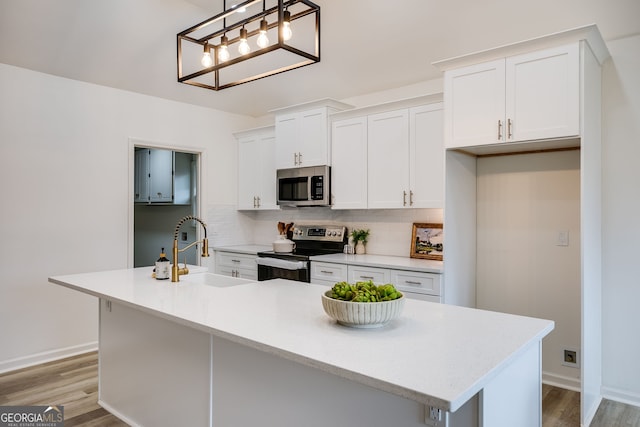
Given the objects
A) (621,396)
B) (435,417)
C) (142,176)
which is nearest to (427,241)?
(621,396)

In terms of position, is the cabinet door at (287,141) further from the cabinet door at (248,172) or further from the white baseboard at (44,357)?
the white baseboard at (44,357)

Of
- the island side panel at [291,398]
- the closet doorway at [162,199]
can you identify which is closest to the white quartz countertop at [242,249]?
the closet doorway at [162,199]

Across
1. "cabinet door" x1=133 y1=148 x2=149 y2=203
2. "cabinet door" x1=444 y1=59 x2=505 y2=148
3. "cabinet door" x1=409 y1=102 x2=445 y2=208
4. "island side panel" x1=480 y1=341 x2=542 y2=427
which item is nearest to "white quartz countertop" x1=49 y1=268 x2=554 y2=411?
"island side panel" x1=480 y1=341 x2=542 y2=427

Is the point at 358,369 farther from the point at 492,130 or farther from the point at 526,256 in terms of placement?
the point at 526,256

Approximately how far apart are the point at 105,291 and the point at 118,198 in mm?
2120

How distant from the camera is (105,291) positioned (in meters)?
2.39

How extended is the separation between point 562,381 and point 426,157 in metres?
2.04

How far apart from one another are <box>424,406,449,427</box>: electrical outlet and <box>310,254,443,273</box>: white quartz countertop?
2.03 m

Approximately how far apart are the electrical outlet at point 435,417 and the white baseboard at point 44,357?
3762 millimetres

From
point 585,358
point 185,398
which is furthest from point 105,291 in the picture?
point 585,358

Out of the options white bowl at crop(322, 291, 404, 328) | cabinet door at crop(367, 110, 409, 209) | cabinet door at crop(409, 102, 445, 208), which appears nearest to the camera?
white bowl at crop(322, 291, 404, 328)

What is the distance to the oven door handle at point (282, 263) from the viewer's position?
4113 millimetres

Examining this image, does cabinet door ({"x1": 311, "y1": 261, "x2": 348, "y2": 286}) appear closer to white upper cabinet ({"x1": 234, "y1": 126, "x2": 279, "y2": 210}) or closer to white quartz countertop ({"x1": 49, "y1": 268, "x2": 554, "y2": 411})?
white upper cabinet ({"x1": 234, "y1": 126, "x2": 279, "y2": 210})

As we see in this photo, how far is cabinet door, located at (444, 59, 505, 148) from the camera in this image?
2.92 metres
